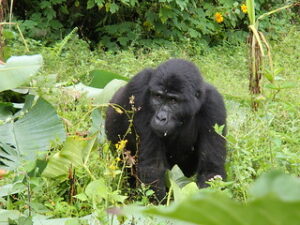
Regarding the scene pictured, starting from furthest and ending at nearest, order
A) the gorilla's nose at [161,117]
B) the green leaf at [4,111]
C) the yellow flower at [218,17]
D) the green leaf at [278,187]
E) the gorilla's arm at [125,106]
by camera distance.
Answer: the yellow flower at [218,17], the green leaf at [4,111], the gorilla's arm at [125,106], the gorilla's nose at [161,117], the green leaf at [278,187]

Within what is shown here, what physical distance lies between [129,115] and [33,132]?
0.68m

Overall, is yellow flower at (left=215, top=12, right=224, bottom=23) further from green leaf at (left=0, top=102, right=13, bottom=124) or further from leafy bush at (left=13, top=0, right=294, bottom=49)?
green leaf at (left=0, top=102, right=13, bottom=124)

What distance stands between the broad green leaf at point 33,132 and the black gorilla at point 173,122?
1.60ft

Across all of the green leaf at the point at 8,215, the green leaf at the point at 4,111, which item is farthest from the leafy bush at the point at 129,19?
the green leaf at the point at 8,215

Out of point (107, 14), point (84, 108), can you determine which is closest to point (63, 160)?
point (84, 108)

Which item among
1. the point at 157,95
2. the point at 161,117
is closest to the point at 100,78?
the point at 157,95

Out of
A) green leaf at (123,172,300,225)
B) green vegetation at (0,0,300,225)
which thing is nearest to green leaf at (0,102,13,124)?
green vegetation at (0,0,300,225)

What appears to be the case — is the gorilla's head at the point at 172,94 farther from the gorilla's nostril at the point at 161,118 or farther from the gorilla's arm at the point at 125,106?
the gorilla's arm at the point at 125,106

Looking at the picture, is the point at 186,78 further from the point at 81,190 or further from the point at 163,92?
the point at 81,190

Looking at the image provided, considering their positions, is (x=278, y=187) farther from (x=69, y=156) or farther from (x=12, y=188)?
(x=69, y=156)

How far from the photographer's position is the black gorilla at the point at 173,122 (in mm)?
3838

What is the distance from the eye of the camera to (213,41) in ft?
31.5

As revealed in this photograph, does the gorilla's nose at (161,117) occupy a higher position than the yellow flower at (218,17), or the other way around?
the yellow flower at (218,17)

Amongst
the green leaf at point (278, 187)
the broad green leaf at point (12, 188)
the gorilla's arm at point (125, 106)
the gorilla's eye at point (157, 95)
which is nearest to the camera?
the green leaf at point (278, 187)
